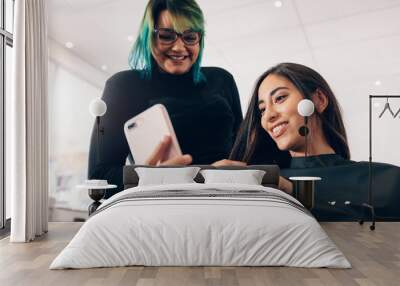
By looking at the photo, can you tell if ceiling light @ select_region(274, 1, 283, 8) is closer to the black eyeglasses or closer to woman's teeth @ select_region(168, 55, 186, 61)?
the black eyeglasses

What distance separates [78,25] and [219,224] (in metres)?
3.96

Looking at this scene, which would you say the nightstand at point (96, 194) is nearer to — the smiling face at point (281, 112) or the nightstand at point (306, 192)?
the smiling face at point (281, 112)

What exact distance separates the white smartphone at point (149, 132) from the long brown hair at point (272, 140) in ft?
2.84

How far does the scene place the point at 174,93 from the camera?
6715 mm

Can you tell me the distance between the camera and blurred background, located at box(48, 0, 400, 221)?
264 inches

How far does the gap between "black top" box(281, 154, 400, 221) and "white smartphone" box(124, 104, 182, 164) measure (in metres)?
1.56

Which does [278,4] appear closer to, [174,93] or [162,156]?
[174,93]

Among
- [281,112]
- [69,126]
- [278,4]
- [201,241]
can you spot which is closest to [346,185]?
[281,112]

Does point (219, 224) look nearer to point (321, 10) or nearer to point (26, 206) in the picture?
point (26, 206)

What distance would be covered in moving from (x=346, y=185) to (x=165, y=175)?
238 centimetres

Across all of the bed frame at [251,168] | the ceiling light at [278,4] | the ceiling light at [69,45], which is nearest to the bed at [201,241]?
the bed frame at [251,168]

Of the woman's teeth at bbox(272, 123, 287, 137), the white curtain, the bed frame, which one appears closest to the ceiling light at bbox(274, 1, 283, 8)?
the woman's teeth at bbox(272, 123, 287, 137)

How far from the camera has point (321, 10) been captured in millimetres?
6703

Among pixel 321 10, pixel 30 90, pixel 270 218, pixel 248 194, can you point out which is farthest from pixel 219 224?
pixel 321 10
